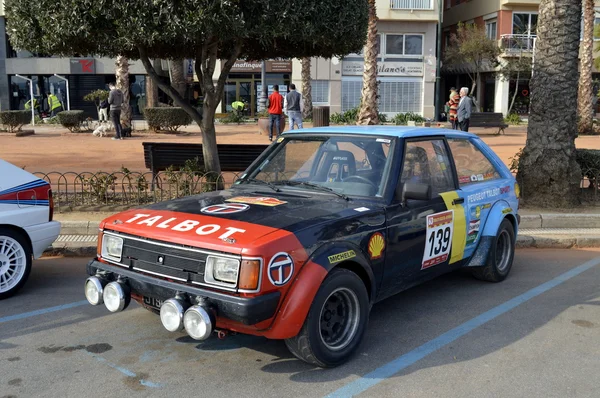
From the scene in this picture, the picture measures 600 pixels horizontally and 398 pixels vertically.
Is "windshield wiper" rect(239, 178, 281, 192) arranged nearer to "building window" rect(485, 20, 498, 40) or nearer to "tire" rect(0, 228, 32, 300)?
"tire" rect(0, 228, 32, 300)

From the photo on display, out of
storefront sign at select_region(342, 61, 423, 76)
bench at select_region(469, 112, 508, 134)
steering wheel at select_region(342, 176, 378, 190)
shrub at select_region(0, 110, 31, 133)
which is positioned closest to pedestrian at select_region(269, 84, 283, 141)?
bench at select_region(469, 112, 508, 134)

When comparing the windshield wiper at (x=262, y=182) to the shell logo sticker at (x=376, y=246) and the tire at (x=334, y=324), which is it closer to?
the shell logo sticker at (x=376, y=246)

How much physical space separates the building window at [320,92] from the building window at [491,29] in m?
10.8

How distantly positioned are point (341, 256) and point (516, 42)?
35219 millimetres

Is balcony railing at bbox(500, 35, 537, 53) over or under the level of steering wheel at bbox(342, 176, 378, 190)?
over

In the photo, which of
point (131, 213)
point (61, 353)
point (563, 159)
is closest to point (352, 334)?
point (131, 213)

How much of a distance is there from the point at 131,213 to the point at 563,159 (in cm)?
737

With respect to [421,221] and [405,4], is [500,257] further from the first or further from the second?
[405,4]

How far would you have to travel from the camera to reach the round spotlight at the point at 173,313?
12.6ft

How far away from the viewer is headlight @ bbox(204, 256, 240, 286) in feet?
12.6

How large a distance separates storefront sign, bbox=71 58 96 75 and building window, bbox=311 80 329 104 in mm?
13057

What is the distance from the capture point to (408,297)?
593 cm

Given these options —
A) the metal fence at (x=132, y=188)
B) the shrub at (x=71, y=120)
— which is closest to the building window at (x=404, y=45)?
the shrub at (x=71, y=120)

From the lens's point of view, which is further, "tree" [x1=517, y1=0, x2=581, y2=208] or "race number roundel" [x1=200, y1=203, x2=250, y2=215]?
"tree" [x1=517, y1=0, x2=581, y2=208]
